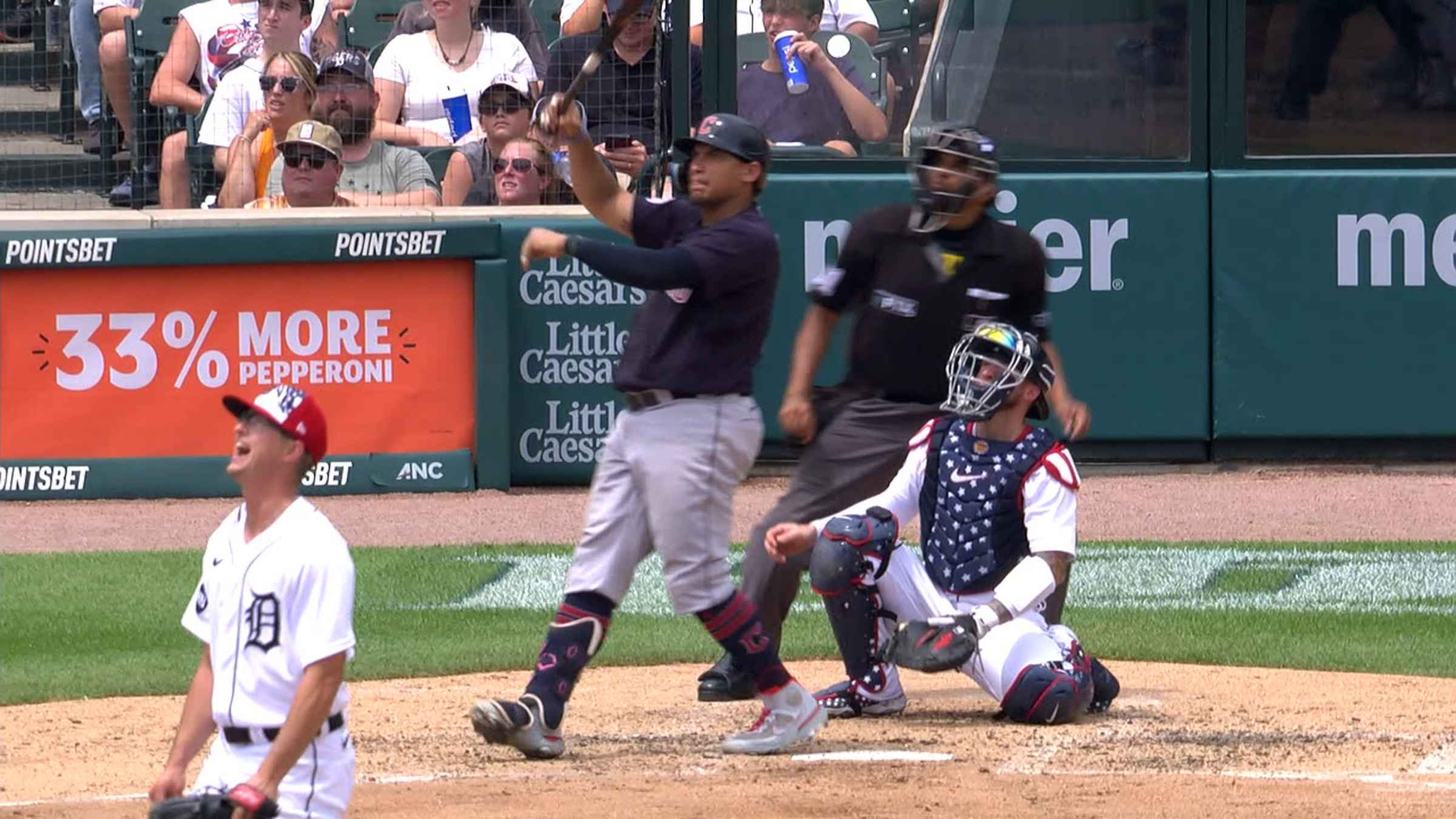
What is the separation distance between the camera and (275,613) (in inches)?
157

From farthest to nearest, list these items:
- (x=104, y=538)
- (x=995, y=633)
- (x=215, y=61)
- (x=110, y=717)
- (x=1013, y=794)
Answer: (x=215, y=61) → (x=104, y=538) → (x=110, y=717) → (x=995, y=633) → (x=1013, y=794)

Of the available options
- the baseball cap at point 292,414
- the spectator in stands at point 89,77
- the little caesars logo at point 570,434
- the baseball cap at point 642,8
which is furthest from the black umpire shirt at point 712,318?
the spectator in stands at point 89,77

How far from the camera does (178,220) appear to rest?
11156mm

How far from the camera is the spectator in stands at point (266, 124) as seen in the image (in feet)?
36.6

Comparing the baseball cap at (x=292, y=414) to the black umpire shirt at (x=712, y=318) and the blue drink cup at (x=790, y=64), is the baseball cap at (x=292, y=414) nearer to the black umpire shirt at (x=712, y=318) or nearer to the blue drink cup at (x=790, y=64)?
the black umpire shirt at (x=712, y=318)

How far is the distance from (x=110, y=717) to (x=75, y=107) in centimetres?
589

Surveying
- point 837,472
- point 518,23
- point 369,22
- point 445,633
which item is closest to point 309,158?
point 518,23

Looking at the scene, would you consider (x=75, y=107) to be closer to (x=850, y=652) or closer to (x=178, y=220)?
(x=178, y=220)

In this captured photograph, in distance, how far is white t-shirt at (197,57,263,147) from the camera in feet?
37.3

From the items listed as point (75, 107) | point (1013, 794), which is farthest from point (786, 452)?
point (1013, 794)

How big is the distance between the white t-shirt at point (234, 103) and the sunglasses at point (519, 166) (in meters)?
1.21

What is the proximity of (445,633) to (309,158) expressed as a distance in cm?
369

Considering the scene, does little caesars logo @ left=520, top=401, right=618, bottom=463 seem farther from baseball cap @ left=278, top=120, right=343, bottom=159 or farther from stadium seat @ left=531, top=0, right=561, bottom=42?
stadium seat @ left=531, top=0, right=561, bottom=42

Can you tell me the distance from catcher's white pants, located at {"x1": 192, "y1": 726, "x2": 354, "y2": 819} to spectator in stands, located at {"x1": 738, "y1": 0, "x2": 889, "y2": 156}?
7.45 m
